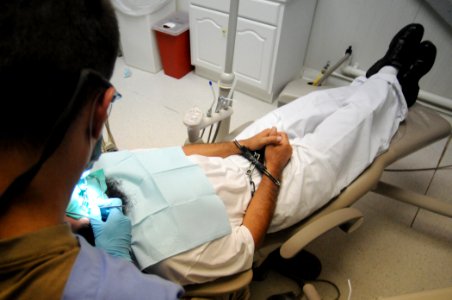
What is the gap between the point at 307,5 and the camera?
2.27 m

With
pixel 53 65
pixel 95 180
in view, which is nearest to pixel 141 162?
pixel 95 180

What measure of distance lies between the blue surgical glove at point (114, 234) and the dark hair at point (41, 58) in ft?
1.53

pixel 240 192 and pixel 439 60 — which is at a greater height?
pixel 439 60

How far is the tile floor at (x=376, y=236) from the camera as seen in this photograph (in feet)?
4.67

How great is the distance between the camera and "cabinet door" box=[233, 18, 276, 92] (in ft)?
7.03

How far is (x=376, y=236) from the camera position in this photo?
1.62m

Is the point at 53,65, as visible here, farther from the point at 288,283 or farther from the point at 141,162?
the point at 288,283

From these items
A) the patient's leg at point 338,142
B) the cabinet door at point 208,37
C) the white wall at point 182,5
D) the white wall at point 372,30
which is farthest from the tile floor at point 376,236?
the white wall at point 182,5

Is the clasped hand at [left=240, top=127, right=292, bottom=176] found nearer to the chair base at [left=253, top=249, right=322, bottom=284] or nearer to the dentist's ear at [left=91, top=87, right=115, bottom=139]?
the chair base at [left=253, top=249, right=322, bottom=284]

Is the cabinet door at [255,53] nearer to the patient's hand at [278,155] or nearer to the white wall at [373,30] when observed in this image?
the white wall at [373,30]

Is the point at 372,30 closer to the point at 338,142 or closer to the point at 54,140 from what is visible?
the point at 338,142

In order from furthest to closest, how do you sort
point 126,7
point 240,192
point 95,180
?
point 126,7 < point 240,192 < point 95,180

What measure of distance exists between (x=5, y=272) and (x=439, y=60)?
281 cm

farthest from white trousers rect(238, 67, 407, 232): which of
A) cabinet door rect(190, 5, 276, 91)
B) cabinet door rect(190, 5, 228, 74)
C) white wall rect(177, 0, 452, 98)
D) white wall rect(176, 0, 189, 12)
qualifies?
white wall rect(176, 0, 189, 12)
